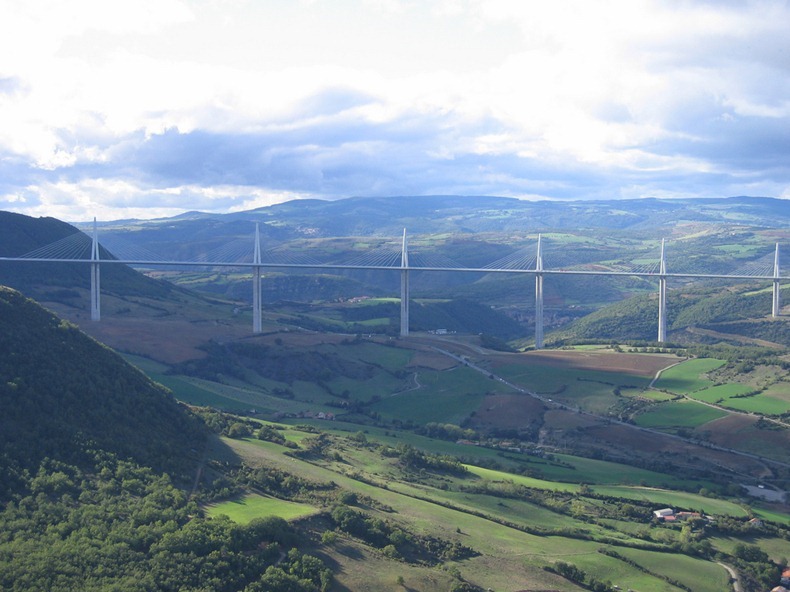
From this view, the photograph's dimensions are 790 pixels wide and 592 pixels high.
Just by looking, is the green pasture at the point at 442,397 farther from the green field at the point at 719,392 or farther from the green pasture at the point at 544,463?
the green field at the point at 719,392

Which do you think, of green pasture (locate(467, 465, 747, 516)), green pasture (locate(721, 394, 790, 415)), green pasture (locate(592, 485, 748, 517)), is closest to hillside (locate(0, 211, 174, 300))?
green pasture (locate(467, 465, 747, 516))

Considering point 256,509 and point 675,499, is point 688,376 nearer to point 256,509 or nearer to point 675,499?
point 675,499

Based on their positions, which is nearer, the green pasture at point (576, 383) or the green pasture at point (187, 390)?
the green pasture at point (187, 390)

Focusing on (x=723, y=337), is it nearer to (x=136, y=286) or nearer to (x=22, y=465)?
(x=136, y=286)

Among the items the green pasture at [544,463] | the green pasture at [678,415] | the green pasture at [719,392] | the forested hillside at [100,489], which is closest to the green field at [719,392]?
the green pasture at [719,392]

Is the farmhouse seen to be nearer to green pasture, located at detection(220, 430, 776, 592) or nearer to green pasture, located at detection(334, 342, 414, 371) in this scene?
green pasture, located at detection(220, 430, 776, 592)
